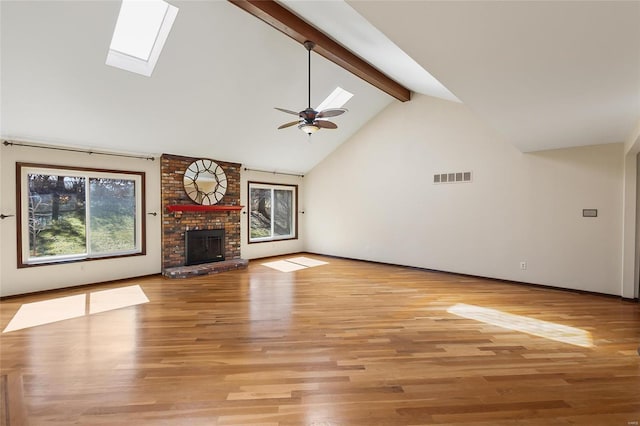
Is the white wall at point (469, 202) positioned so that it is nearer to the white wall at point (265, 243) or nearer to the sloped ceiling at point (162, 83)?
the white wall at point (265, 243)

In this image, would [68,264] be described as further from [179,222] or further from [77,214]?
[179,222]

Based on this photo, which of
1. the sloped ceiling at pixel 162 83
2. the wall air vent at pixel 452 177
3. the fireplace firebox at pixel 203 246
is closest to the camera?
the sloped ceiling at pixel 162 83

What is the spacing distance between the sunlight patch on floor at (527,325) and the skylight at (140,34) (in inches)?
194

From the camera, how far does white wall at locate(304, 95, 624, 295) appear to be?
4.51m

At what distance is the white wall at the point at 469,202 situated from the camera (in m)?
4.51

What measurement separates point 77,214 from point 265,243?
12.9ft

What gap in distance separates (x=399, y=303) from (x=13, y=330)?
4.46 m

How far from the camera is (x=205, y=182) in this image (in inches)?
253

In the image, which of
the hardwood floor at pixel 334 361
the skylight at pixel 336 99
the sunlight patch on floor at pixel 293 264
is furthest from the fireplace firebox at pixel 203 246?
Answer: the skylight at pixel 336 99

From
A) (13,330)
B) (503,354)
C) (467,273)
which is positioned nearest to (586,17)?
(503,354)

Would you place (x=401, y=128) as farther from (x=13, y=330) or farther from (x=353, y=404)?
(x=13, y=330)

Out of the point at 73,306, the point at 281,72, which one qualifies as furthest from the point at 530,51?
the point at 73,306

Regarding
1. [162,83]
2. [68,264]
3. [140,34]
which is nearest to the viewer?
[140,34]

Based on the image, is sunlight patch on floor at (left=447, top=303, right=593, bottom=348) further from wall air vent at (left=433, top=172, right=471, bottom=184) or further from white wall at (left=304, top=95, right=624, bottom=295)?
wall air vent at (left=433, top=172, right=471, bottom=184)
